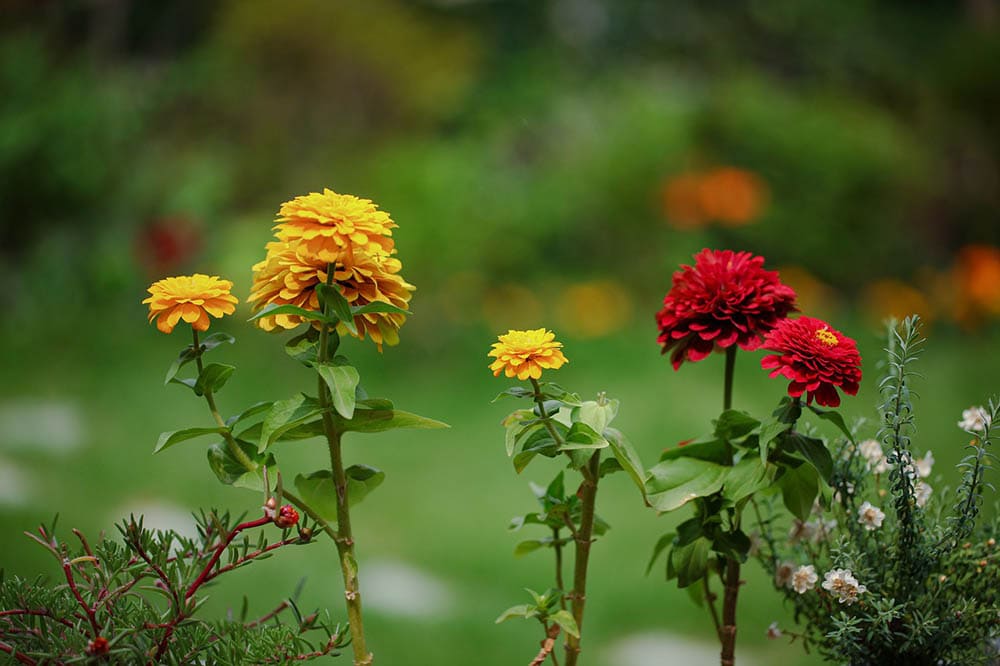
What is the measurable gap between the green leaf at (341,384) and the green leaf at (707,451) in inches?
8.6

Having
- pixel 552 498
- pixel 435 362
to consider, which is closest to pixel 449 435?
pixel 435 362

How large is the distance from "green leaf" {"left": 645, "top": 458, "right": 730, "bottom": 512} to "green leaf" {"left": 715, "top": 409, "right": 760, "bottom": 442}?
0.8 inches

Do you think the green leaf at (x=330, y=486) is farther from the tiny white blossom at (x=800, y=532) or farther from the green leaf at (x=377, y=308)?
the tiny white blossom at (x=800, y=532)

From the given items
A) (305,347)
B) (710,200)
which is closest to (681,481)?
(305,347)

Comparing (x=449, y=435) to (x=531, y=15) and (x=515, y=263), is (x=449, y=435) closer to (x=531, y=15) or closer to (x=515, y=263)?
(x=515, y=263)

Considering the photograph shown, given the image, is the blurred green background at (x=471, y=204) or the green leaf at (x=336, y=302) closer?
the green leaf at (x=336, y=302)

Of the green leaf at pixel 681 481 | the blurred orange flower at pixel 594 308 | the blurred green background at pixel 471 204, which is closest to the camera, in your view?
the green leaf at pixel 681 481

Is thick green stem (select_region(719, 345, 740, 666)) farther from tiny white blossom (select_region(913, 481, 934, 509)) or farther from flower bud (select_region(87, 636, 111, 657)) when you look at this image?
flower bud (select_region(87, 636, 111, 657))

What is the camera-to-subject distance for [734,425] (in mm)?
652

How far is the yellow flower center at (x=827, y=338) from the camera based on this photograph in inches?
23.3

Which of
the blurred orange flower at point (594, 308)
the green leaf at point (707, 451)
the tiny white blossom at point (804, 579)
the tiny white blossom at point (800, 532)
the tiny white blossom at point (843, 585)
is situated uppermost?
the blurred orange flower at point (594, 308)

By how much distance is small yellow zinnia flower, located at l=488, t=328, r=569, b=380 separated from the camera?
0.57m

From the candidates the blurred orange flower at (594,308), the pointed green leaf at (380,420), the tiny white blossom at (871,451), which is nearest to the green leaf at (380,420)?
the pointed green leaf at (380,420)

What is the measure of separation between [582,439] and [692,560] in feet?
0.40
